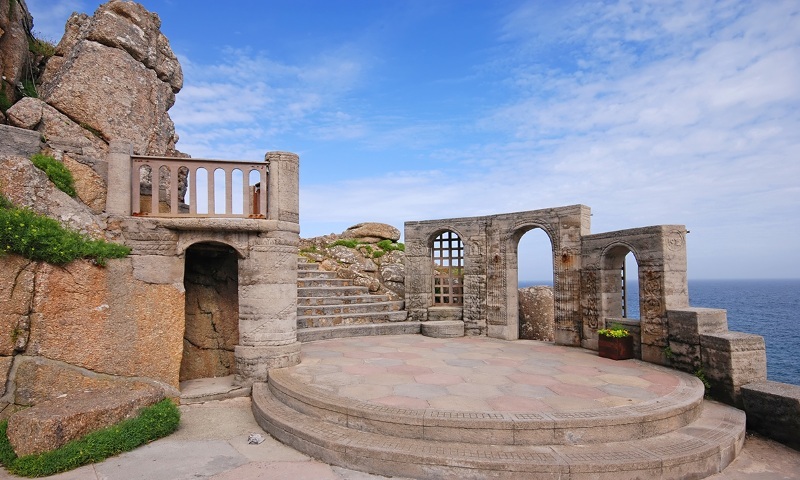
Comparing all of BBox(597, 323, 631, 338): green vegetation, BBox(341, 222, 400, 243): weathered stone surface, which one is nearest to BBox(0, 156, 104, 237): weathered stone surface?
BBox(597, 323, 631, 338): green vegetation

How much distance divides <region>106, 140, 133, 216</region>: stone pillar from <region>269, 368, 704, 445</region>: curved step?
4758 millimetres

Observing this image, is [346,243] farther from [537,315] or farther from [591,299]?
[591,299]

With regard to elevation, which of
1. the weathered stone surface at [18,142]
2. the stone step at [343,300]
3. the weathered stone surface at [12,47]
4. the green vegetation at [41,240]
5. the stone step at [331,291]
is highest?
the weathered stone surface at [12,47]

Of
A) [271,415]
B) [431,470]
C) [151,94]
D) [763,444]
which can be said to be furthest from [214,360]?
[763,444]

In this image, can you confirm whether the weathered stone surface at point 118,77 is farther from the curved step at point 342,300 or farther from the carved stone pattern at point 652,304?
the carved stone pattern at point 652,304

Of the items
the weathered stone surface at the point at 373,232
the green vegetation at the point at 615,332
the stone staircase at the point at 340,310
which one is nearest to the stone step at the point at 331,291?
the stone staircase at the point at 340,310

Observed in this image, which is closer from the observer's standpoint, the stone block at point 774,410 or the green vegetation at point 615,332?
the stone block at point 774,410

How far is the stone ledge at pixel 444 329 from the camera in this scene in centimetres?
1266

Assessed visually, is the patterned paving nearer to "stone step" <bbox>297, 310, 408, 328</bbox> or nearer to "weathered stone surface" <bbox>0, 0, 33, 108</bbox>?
"stone step" <bbox>297, 310, 408, 328</bbox>

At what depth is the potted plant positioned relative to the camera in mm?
9367

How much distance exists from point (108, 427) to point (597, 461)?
20.5ft

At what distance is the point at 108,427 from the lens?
5.85 metres

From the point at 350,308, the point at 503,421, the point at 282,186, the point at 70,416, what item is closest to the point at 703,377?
the point at 503,421

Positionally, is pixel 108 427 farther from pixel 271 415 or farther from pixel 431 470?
pixel 431 470
